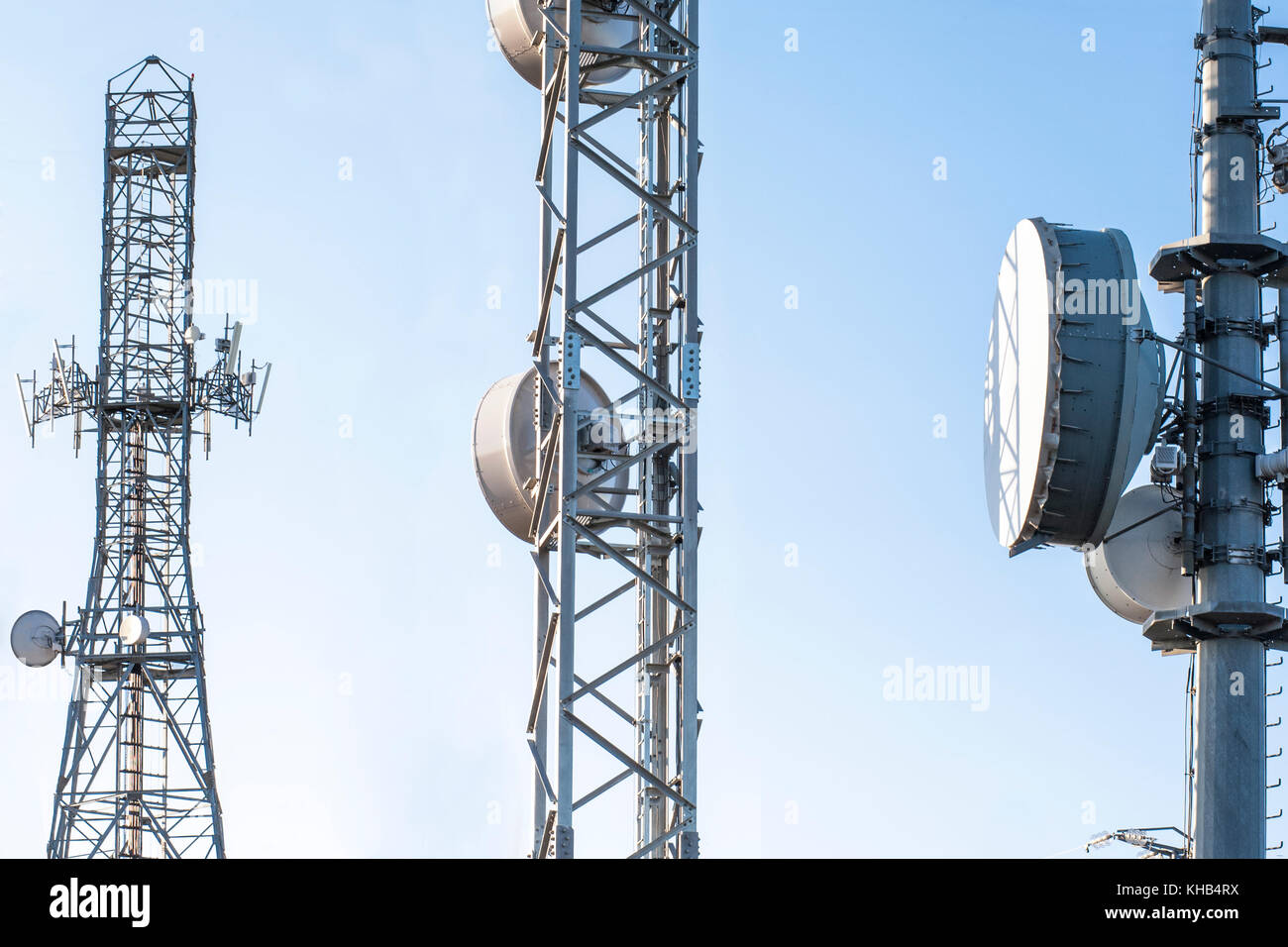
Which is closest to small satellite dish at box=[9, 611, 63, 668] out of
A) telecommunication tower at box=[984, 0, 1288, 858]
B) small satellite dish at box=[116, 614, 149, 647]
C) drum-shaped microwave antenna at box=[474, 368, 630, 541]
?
small satellite dish at box=[116, 614, 149, 647]

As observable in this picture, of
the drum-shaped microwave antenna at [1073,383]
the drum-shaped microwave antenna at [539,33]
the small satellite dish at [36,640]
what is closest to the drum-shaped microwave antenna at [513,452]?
the drum-shaped microwave antenna at [539,33]

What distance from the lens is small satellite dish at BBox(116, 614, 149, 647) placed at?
45344 millimetres

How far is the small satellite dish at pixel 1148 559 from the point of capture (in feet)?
83.8

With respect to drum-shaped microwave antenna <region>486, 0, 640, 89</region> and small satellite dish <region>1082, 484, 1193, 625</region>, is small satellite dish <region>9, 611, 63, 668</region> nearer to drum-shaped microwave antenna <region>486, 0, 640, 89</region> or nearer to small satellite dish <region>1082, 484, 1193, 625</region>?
drum-shaped microwave antenna <region>486, 0, 640, 89</region>

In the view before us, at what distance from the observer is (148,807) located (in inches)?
1754

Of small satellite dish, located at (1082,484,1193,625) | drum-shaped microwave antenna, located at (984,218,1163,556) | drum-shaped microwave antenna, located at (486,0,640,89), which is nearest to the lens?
drum-shaped microwave antenna, located at (984,218,1163,556)

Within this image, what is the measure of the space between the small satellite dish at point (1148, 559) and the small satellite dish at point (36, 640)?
1122 inches

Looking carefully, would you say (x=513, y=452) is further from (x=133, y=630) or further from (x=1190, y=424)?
(x=133, y=630)

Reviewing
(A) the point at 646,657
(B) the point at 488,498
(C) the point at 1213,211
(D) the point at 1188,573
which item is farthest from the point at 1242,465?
(B) the point at 488,498

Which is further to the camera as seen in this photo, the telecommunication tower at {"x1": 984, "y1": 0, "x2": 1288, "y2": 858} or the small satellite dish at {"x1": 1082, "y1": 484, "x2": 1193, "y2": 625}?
the small satellite dish at {"x1": 1082, "y1": 484, "x2": 1193, "y2": 625}

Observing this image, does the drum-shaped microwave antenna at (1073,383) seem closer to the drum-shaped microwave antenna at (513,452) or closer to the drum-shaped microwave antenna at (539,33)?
the drum-shaped microwave antenna at (513,452)

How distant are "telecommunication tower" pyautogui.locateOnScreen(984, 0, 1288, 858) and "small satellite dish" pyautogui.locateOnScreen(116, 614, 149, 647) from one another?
26127 millimetres

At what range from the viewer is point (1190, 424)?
2475 centimetres

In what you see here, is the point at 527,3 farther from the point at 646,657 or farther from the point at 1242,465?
the point at 1242,465
